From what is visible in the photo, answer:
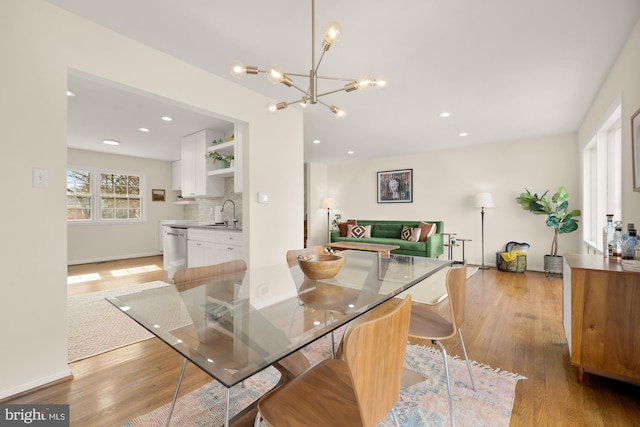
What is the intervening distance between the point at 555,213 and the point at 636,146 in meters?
2.99

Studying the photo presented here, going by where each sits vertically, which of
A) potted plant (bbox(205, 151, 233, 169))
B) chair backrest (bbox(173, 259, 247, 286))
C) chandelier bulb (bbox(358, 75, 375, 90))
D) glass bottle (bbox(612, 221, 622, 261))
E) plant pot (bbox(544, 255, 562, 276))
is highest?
potted plant (bbox(205, 151, 233, 169))

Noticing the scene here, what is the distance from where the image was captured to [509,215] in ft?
17.4

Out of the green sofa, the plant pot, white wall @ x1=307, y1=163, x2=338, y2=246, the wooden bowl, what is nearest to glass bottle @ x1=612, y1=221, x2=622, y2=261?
the wooden bowl

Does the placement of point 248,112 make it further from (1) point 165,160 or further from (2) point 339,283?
(1) point 165,160

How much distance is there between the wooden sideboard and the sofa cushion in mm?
4355

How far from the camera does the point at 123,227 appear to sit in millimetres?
6270

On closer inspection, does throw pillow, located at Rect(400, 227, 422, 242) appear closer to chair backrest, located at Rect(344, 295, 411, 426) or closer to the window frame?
chair backrest, located at Rect(344, 295, 411, 426)

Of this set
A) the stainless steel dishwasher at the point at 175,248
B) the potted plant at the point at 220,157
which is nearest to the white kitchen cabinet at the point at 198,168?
the potted plant at the point at 220,157

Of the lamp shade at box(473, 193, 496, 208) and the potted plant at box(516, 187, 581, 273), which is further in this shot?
the lamp shade at box(473, 193, 496, 208)

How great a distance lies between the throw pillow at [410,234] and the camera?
5537 millimetres

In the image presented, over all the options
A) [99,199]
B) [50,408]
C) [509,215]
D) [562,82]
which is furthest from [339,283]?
[99,199]

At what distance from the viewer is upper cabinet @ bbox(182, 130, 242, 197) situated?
4152 mm

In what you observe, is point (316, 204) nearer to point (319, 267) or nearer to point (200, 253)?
point (200, 253)

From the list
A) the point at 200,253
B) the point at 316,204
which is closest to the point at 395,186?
the point at 316,204
